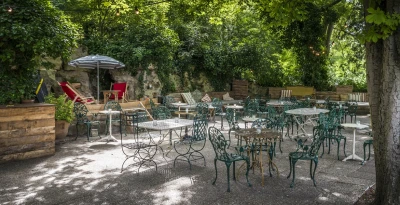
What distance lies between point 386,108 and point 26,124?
246 inches

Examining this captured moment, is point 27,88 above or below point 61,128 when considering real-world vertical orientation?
above

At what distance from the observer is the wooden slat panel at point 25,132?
246 inches

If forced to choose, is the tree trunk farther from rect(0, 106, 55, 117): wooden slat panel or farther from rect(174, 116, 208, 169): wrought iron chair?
rect(0, 106, 55, 117): wooden slat panel

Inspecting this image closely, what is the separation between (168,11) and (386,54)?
13796mm

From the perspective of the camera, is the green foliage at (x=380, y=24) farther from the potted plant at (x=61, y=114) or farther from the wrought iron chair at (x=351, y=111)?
the wrought iron chair at (x=351, y=111)

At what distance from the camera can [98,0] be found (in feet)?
44.5

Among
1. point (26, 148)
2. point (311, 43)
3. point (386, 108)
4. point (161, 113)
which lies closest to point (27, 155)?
point (26, 148)

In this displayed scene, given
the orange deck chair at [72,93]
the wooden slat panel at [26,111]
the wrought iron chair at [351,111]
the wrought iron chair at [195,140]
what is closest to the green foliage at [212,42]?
the orange deck chair at [72,93]

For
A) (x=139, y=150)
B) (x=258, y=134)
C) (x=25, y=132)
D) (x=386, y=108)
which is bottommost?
(x=139, y=150)

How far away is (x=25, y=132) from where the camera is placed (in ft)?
21.3

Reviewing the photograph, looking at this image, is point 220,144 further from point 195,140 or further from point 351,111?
point 351,111

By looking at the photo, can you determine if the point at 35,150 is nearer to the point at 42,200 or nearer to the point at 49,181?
the point at 49,181

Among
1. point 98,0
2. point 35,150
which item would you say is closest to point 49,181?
point 35,150

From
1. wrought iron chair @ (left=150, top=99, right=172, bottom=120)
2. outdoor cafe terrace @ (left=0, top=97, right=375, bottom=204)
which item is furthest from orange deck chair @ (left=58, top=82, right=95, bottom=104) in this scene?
outdoor cafe terrace @ (left=0, top=97, right=375, bottom=204)
